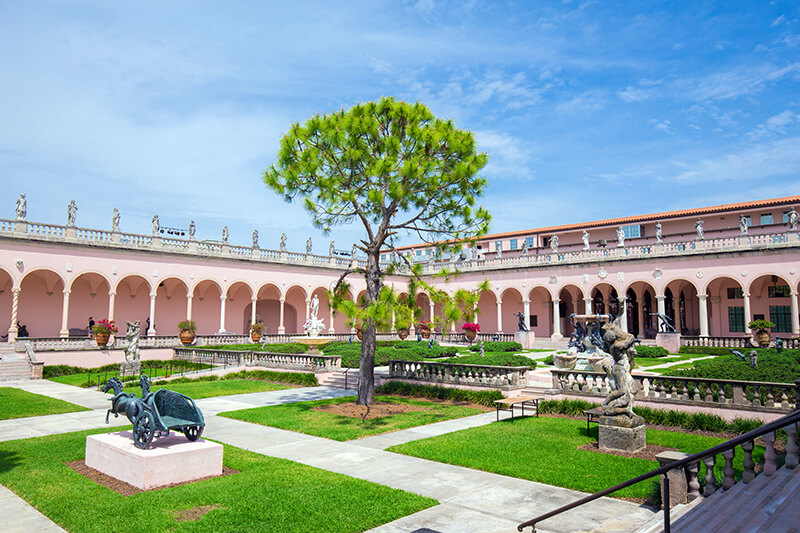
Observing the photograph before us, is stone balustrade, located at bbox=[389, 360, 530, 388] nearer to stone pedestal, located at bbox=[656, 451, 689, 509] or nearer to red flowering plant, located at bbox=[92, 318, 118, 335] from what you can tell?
stone pedestal, located at bbox=[656, 451, 689, 509]

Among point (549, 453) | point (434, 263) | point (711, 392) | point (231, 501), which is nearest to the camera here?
point (231, 501)

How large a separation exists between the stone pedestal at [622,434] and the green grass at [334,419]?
459 cm

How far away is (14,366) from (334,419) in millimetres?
19607

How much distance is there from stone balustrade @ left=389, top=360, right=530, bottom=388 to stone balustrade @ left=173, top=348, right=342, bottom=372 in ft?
11.3

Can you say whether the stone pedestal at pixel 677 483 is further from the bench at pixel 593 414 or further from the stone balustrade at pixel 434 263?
the stone balustrade at pixel 434 263

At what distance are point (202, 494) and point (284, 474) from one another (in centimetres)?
136

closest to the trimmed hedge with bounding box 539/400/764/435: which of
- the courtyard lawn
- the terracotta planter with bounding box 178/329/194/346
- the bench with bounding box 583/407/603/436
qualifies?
the bench with bounding box 583/407/603/436

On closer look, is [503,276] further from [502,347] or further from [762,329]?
[762,329]

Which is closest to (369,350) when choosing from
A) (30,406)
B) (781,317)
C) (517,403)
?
(517,403)

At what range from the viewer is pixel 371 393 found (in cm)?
1552

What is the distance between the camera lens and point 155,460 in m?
7.63

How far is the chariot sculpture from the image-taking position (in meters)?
8.02

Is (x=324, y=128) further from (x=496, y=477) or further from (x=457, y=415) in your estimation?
(x=496, y=477)

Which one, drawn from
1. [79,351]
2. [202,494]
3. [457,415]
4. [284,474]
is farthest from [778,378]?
[79,351]
